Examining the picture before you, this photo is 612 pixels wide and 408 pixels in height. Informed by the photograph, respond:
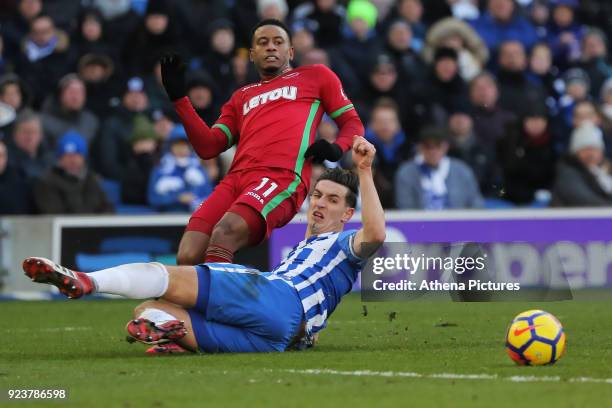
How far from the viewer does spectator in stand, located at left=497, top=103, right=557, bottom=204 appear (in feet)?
60.3

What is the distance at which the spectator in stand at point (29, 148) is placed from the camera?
16969mm

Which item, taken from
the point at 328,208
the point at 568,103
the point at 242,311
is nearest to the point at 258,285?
the point at 242,311

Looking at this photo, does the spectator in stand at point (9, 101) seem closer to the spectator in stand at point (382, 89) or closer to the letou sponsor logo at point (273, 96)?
the spectator in stand at point (382, 89)

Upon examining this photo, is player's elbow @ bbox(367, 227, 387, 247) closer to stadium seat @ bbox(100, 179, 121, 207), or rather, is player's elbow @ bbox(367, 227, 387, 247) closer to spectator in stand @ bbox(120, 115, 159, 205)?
spectator in stand @ bbox(120, 115, 159, 205)

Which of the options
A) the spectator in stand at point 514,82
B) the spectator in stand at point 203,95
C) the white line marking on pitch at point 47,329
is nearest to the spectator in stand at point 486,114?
the spectator in stand at point 514,82

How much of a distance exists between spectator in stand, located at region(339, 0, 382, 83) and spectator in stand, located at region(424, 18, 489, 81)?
860 mm

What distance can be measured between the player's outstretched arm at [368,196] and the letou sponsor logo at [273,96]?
213cm

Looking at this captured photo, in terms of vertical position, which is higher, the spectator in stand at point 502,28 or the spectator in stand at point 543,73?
the spectator in stand at point 502,28

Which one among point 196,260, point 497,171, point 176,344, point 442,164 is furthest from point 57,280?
point 497,171

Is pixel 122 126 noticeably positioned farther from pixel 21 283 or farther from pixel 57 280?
pixel 57 280

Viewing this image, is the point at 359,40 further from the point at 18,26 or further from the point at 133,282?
the point at 133,282

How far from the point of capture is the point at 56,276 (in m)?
7.90

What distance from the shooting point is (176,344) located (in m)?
8.91

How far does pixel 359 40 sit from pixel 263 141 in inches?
378
